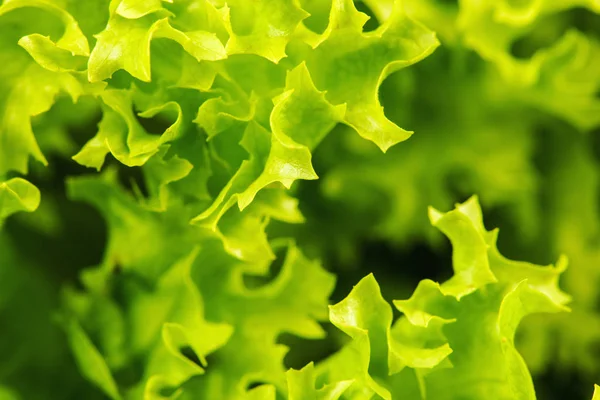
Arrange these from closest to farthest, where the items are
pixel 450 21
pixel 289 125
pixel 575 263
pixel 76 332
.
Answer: pixel 289 125, pixel 76 332, pixel 450 21, pixel 575 263

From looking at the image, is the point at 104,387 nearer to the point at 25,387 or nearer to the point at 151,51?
the point at 25,387

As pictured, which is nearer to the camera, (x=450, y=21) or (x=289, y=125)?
(x=289, y=125)

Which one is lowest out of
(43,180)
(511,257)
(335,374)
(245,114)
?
(511,257)

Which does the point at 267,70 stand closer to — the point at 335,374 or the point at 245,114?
the point at 245,114

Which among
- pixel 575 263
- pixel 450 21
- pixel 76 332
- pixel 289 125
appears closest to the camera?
pixel 289 125

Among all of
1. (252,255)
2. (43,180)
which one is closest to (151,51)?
(252,255)

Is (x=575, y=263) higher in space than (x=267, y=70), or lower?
lower

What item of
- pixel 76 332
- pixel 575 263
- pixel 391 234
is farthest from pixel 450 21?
pixel 76 332
